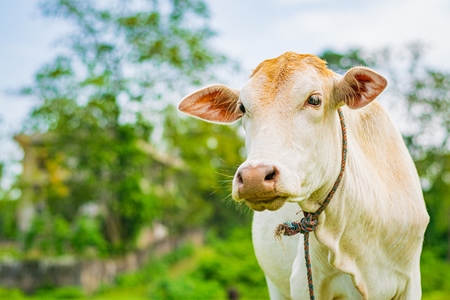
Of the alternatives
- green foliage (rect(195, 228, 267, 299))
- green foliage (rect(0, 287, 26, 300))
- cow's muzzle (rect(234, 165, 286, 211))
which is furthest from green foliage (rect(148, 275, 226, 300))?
cow's muzzle (rect(234, 165, 286, 211))

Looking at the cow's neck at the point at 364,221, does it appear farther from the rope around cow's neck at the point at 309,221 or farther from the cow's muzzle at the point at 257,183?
the cow's muzzle at the point at 257,183

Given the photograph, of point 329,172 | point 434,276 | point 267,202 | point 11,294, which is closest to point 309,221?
point 329,172

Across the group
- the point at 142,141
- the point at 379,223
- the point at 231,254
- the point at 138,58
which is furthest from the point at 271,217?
the point at 231,254

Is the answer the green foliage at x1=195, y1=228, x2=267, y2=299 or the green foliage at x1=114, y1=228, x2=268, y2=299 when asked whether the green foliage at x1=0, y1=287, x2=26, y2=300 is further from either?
the green foliage at x1=195, y1=228, x2=267, y2=299

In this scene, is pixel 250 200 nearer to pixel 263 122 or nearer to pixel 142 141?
pixel 263 122

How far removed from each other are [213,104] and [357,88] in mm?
878

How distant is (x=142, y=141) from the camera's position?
20.9 meters

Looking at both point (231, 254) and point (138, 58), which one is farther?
point (231, 254)

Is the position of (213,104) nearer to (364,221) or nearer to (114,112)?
(364,221)

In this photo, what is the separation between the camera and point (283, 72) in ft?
9.44

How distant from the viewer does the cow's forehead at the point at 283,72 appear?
2836 millimetres

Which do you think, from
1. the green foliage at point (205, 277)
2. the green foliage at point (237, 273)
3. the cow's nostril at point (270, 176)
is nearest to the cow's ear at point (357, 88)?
the cow's nostril at point (270, 176)

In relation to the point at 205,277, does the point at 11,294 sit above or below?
above

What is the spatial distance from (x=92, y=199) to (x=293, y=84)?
19449 mm
